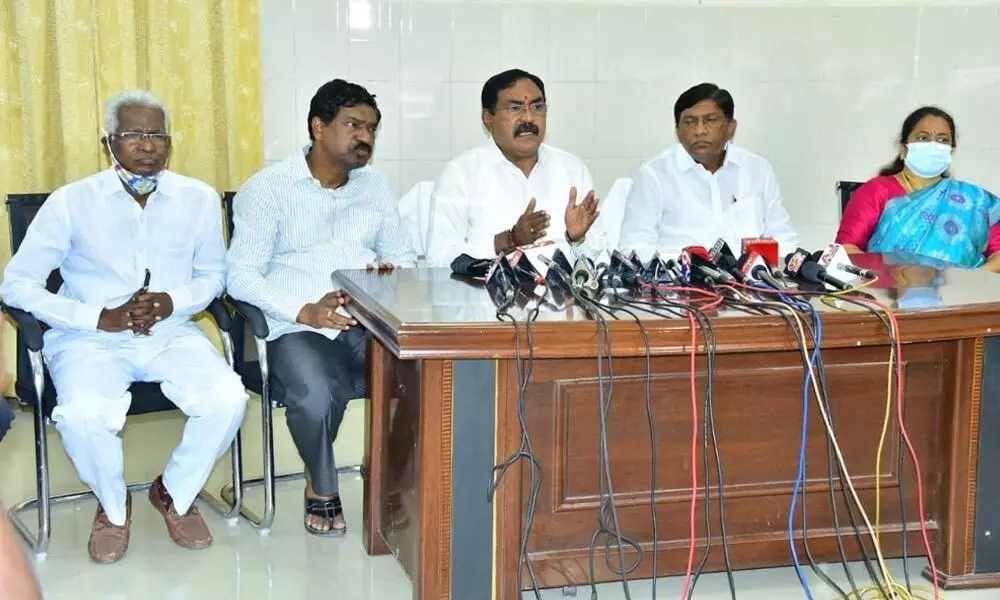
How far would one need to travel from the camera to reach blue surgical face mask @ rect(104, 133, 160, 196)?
3.29m

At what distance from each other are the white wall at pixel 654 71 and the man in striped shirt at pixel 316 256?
49.7 inches

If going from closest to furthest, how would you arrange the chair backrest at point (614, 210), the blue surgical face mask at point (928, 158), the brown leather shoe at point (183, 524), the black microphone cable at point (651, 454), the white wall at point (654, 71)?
the black microphone cable at point (651, 454) → the brown leather shoe at point (183, 524) → the blue surgical face mask at point (928, 158) → the chair backrest at point (614, 210) → the white wall at point (654, 71)

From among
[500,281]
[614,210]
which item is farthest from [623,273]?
[614,210]

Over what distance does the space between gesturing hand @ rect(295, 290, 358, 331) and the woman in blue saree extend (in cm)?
179

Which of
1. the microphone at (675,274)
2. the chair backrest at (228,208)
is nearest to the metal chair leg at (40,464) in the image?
the chair backrest at (228,208)

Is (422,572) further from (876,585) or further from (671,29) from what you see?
(671,29)

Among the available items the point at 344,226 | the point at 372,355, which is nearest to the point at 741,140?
the point at 344,226

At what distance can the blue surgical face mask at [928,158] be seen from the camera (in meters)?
3.97

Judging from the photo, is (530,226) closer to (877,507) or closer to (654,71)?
(877,507)

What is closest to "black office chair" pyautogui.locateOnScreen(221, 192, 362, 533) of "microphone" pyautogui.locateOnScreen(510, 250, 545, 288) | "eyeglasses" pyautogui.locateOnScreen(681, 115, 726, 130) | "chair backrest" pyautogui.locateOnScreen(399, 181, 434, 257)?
"microphone" pyautogui.locateOnScreen(510, 250, 545, 288)

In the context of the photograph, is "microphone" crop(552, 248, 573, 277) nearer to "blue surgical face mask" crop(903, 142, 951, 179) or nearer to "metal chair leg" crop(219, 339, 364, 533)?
"metal chair leg" crop(219, 339, 364, 533)

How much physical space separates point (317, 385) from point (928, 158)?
2197mm

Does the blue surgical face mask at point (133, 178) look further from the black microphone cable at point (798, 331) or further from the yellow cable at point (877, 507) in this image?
the yellow cable at point (877, 507)

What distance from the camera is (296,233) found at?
3443mm
